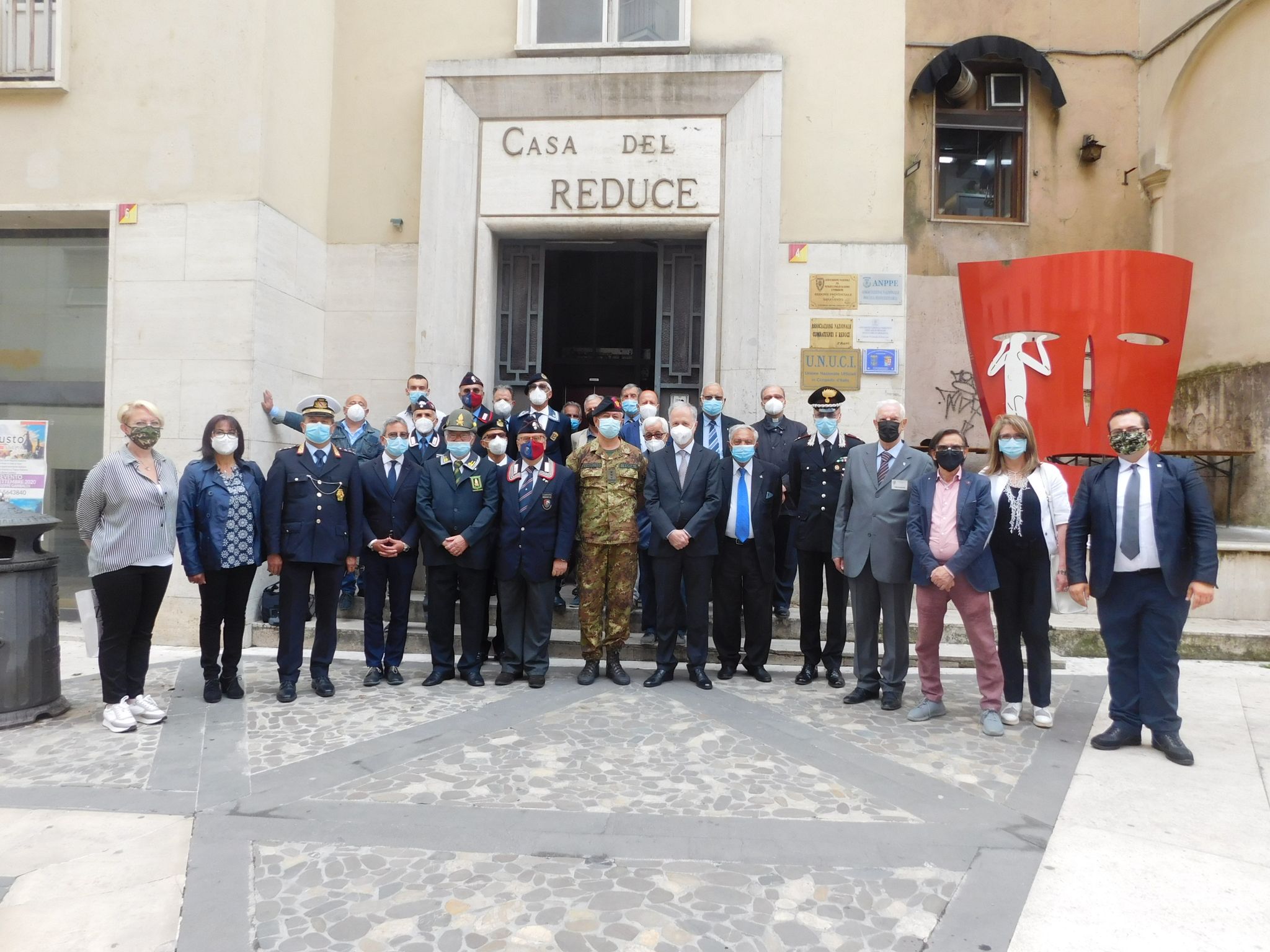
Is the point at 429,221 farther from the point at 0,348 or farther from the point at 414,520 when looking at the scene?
the point at 0,348

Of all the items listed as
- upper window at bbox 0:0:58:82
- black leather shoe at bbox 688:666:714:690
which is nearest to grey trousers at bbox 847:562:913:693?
black leather shoe at bbox 688:666:714:690

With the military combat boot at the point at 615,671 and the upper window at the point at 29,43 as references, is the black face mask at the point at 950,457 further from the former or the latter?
the upper window at the point at 29,43

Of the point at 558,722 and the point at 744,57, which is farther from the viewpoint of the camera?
the point at 744,57

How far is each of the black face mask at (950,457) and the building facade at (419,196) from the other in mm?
3192

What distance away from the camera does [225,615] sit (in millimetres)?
5582

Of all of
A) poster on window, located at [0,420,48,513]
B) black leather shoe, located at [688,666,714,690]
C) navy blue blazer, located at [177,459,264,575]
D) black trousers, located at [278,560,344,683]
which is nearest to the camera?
navy blue blazer, located at [177,459,264,575]

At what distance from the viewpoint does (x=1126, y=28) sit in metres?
11.3

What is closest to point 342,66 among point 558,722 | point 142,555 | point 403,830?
point 142,555

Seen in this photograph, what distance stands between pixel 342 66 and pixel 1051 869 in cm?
941

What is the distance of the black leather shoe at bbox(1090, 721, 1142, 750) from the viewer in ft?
15.5

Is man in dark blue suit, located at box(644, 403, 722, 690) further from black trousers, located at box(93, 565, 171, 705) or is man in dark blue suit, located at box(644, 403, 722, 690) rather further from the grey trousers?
black trousers, located at box(93, 565, 171, 705)

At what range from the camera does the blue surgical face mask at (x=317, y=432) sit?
570 centimetres

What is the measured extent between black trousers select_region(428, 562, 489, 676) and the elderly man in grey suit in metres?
2.58

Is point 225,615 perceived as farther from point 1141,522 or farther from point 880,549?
point 1141,522
